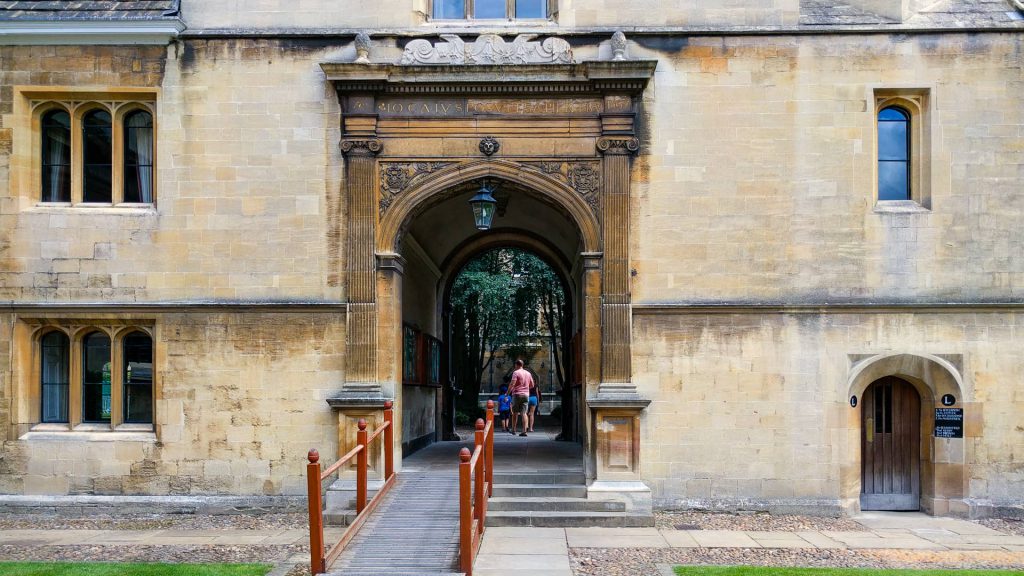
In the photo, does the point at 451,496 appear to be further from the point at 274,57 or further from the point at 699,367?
the point at 274,57

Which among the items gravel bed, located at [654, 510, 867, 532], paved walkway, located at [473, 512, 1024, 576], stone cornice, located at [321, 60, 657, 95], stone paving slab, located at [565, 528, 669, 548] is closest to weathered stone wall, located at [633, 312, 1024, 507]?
gravel bed, located at [654, 510, 867, 532]

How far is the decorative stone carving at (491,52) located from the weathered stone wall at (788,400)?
12.5 feet

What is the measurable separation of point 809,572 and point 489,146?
6.76 meters

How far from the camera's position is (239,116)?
12766mm

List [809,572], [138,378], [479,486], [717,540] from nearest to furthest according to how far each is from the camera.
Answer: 1. [809,572]
2. [479,486]
3. [717,540]
4. [138,378]

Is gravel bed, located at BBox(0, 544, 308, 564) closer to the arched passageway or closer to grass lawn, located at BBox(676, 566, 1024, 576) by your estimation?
the arched passageway

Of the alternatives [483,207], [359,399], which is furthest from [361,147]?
[359,399]

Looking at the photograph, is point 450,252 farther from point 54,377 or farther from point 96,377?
point 54,377

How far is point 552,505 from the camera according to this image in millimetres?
11898

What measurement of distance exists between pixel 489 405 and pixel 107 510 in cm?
545

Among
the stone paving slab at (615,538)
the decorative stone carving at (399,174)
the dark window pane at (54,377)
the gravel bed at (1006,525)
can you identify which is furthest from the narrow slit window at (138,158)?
the gravel bed at (1006,525)

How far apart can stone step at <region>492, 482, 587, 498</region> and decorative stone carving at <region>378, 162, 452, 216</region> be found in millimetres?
4280

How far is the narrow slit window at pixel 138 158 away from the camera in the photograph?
13023 mm

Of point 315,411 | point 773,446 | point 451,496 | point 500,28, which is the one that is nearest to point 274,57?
point 500,28
